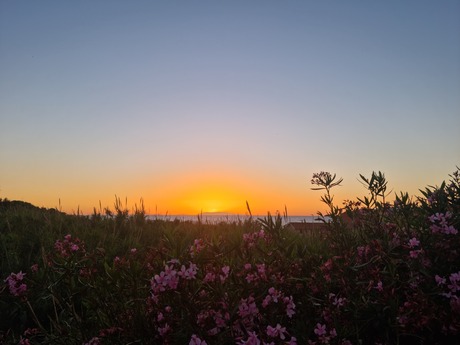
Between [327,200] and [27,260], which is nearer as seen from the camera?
[327,200]

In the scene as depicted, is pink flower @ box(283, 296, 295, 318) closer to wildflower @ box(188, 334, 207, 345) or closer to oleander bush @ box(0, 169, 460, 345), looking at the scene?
oleander bush @ box(0, 169, 460, 345)

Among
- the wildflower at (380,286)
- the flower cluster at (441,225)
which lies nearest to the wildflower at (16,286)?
the wildflower at (380,286)

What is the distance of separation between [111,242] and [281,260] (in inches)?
198

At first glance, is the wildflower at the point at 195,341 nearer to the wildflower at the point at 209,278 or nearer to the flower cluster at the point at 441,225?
the wildflower at the point at 209,278

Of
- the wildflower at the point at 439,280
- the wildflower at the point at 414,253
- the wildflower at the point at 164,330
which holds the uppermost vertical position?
the wildflower at the point at 414,253

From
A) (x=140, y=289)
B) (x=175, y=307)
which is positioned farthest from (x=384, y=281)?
(x=140, y=289)

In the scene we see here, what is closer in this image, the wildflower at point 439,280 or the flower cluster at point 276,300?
the flower cluster at point 276,300

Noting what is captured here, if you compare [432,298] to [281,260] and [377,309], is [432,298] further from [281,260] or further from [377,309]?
[281,260]

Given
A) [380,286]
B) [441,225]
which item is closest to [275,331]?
[380,286]

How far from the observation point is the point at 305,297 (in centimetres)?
346

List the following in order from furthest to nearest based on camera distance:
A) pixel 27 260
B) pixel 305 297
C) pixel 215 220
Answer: pixel 215 220 → pixel 27 260 → pixel 305 297

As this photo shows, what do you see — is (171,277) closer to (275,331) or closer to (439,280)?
(275,331)

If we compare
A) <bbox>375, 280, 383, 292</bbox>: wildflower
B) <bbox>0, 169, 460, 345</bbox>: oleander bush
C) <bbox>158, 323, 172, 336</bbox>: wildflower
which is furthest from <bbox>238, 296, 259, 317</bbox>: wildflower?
<bbox>375, 280, 383, 292</bbox>: wildflower

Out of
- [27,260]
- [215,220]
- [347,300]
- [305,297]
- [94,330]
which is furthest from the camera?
[215,220]
